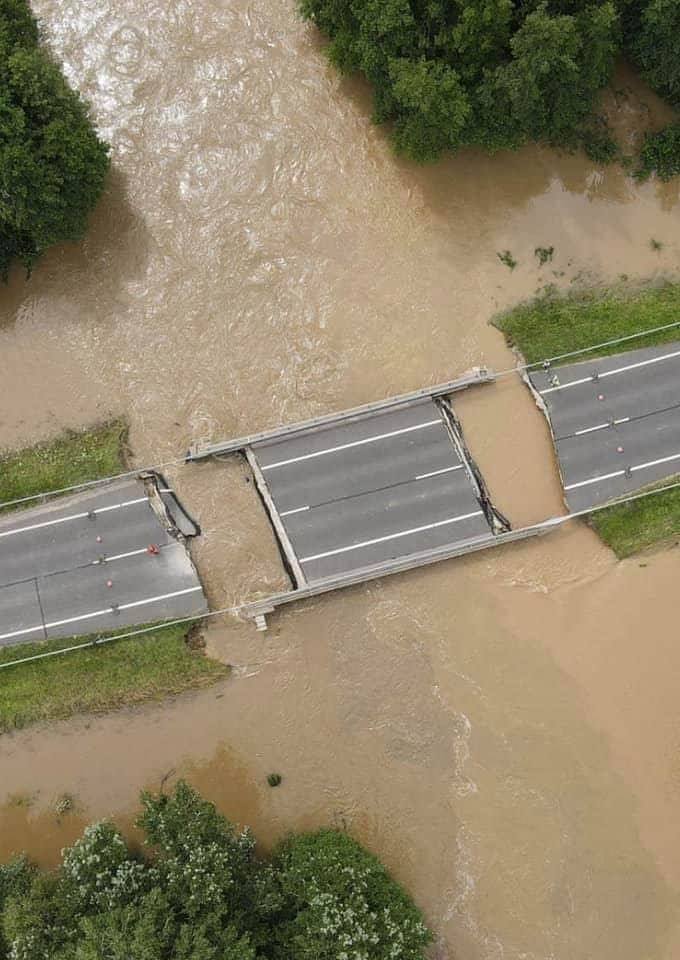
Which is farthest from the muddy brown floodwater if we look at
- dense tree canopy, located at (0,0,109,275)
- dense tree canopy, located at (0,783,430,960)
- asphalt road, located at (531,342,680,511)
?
A: dense tree canopy, located at (0,783,430,960)

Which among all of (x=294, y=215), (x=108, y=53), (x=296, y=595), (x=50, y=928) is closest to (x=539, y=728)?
(x=296, y=595)

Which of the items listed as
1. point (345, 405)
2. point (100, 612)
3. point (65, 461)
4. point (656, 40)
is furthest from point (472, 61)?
point (100, 612)

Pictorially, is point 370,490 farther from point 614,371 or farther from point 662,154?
point 662,154

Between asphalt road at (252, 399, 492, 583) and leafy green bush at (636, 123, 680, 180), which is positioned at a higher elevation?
leafy green bush at (636, 123, 680, 180)

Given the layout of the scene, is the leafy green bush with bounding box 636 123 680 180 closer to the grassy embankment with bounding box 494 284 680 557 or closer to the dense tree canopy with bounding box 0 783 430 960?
the grassy embankment with bounding box 494 284 680 557

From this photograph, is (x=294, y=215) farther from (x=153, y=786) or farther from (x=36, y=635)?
(x=153, y=786)

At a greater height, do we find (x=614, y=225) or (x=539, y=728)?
(x=614, y=225)
